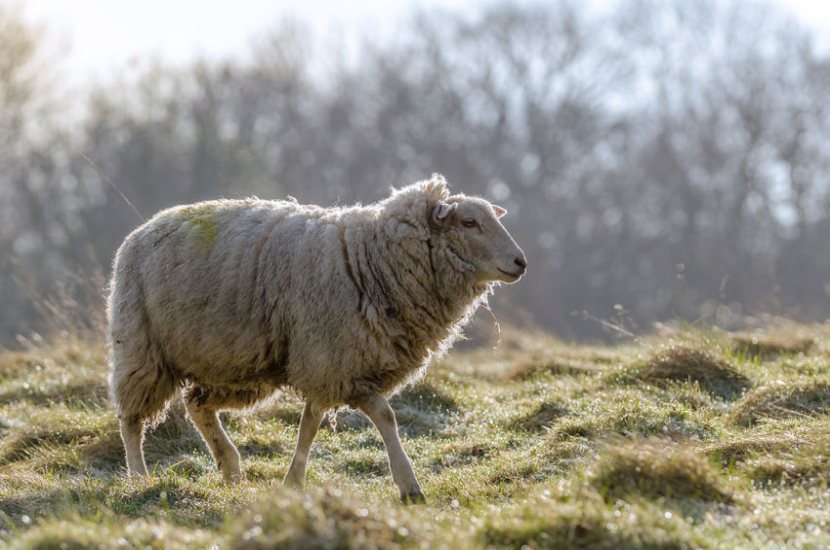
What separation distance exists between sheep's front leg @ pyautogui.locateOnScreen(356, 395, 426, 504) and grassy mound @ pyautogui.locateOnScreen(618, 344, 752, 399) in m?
3.03

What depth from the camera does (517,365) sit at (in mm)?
10609

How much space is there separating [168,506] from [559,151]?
1506 inches

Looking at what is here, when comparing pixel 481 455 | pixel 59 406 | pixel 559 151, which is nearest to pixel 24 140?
pixel 559 151

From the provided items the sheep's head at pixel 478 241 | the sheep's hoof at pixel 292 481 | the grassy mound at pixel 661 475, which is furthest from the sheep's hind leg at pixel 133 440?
the grassy mound at pixel 661 475

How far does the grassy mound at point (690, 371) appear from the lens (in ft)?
28.2

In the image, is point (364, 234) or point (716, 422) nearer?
point (364, 234)

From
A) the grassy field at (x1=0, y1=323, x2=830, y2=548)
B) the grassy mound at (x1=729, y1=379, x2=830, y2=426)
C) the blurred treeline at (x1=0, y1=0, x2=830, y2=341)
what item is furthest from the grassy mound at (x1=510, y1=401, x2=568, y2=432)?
the blurred treeline at (x1=0, y1=0, x2=830, y2=341)

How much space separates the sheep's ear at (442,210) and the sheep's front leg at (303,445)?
4.58ft

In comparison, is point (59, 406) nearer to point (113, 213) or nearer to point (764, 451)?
point (764, 451)

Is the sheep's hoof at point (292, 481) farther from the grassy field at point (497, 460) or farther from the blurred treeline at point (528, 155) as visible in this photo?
the blurred treeline at point (528, 155)

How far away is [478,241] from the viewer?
6.82m

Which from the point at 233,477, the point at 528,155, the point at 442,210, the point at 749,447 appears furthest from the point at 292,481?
the point at 528,155

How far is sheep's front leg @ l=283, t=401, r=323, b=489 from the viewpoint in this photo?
22.2ft

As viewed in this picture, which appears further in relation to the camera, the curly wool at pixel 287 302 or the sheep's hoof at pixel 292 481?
the sheep's hoof at pixel 292 481
